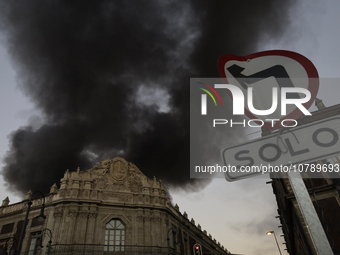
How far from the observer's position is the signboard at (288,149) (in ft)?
6.12

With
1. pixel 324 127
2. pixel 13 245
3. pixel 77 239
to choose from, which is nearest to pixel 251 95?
pixel 324 127

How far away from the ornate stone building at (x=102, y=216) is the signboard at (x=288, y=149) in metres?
25.2

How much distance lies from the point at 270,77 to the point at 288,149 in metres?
1.01

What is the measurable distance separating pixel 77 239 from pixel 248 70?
26.6m

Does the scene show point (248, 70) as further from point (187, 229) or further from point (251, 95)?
point (187, 229)

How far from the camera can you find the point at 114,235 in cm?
2598

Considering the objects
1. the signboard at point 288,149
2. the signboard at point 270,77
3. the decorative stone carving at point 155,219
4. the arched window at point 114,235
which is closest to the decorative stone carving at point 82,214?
the arched window at point 114,235

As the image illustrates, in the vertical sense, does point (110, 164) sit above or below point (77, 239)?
above

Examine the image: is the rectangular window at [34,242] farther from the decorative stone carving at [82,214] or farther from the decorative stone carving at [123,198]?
the decorative stone carving at [123,198]

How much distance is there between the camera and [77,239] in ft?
78.7

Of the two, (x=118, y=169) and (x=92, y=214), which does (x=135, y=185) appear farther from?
(x=92, y=214)

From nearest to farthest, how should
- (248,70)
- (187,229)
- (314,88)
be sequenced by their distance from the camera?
(314,88) < (248,70) < (187,229)

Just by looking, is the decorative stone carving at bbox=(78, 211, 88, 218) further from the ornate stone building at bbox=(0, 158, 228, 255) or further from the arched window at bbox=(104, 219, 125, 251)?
the arched window at bbox=(104, 219, 125, 251)

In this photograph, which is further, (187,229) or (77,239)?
(187,229)
